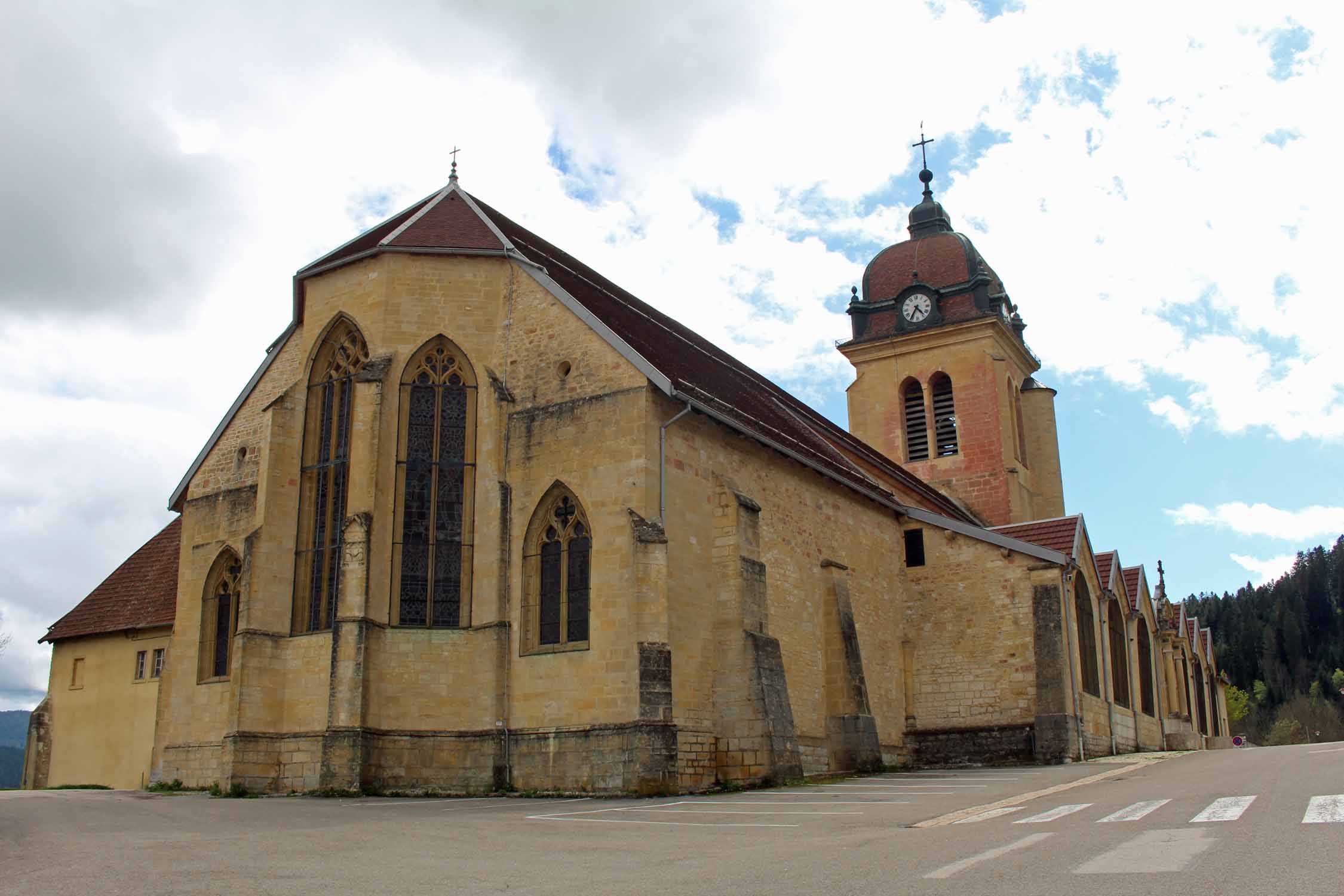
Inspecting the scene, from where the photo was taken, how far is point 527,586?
61.6 feet

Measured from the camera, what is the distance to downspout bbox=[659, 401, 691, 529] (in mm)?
18391

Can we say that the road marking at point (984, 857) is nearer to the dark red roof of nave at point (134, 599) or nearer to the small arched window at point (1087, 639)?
the small arched window at point (1087, 639)

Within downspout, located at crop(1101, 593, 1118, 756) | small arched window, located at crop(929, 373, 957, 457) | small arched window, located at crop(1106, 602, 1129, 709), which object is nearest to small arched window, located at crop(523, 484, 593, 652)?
downspout, located at crop(1101, 593, 1118, 756)

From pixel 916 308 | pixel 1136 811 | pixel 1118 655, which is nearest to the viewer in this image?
pixel 1136 811

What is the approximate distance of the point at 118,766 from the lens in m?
26.3

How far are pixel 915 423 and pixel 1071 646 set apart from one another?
15.9 meters

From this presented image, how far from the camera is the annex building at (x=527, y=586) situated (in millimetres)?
17953

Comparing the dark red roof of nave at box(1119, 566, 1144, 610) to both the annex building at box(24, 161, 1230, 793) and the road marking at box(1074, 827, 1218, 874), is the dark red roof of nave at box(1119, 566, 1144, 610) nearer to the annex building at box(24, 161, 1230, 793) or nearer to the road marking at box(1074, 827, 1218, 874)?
the annex building at box(24, 161, 1230, 793)

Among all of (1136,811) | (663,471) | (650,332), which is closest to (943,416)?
(650,332)

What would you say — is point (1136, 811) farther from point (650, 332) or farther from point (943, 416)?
point (943, 416)

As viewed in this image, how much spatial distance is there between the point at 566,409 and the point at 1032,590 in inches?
493

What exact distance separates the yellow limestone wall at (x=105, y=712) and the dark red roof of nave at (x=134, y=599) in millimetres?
238

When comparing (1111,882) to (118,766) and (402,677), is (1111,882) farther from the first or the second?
(118,766)

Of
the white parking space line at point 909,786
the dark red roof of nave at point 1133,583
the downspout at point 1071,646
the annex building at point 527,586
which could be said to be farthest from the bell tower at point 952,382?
the white parking space line at point 909,786
